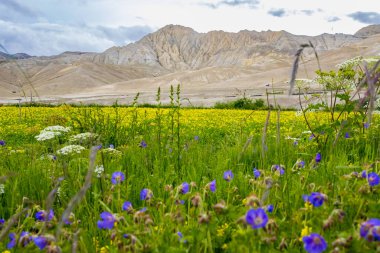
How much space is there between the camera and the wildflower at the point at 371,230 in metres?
1.53

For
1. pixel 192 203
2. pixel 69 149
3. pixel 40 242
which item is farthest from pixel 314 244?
pixel 69 149

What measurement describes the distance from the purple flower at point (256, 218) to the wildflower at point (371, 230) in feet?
1.18

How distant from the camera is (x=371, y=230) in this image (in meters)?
1.54

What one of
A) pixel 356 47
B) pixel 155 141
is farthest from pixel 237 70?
pixel 155 141

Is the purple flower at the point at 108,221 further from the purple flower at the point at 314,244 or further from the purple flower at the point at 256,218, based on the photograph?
the purple flower at the point at 314,244

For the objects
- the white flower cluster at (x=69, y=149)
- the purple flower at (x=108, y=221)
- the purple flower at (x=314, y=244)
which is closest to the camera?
the purple flower at (x=314, y=244)

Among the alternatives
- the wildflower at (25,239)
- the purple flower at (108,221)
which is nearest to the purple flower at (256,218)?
the purple flower at (108,221)

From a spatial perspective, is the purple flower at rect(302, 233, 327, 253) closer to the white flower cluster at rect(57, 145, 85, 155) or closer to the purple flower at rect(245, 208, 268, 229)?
the purple flower at rect(245, 208, 268, 229)

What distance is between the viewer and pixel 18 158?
5113mm

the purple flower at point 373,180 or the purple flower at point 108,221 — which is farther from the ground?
the purple flower at point 373,180

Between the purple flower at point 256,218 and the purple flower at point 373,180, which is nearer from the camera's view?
the purple flower at point 256,218

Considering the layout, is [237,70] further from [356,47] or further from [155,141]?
[155,141]

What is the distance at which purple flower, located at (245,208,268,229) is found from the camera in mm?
1562

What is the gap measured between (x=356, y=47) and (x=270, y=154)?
143785 millimetres
